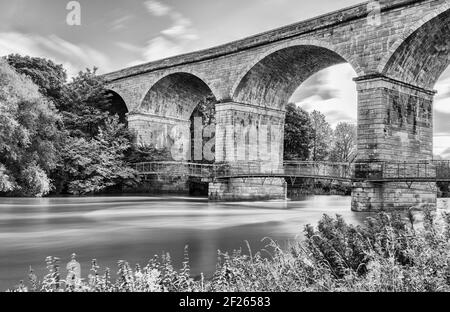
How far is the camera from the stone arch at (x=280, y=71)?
80.7ft

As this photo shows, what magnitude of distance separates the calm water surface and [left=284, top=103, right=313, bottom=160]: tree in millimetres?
22653

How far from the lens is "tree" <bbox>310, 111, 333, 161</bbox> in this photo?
50.5m

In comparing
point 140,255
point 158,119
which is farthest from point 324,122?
point 140,255

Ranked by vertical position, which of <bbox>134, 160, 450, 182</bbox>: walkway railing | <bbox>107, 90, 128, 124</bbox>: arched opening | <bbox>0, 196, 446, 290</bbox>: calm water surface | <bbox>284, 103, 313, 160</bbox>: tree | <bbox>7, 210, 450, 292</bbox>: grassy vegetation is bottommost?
<bbox>0, 196, 446, 290</bbox>: calm water surface

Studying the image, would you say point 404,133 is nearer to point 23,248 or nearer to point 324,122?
point 23,248

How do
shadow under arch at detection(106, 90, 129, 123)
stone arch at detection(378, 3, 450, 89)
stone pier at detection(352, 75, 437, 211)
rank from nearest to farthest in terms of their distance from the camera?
stone arch at detection(378, 3, 450, 89)
stone pier at detection(352, 75, 437, 211)
shadow under arch at detection(106, 90, 129, 123)

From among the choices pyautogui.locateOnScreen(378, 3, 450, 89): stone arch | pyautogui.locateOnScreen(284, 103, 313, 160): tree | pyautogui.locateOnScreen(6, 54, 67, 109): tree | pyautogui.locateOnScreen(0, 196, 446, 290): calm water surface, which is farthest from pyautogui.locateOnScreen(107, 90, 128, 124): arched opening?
pyautogui.locateOnScreen(378, 3, 450, 89): stone arch

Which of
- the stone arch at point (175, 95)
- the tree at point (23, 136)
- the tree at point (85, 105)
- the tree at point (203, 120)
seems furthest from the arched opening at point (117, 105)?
the tree at point (23, 136)

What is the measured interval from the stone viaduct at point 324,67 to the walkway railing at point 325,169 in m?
0.41

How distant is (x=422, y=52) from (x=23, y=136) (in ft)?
56.6

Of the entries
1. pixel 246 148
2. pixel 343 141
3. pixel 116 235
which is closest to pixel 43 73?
pixel 246 148

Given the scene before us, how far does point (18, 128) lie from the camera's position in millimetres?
20109

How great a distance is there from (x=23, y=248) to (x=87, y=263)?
2046mm

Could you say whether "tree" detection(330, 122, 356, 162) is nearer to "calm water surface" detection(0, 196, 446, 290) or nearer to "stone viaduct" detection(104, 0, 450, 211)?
"stone viaduct" detection(104, 0, 450, 211)
